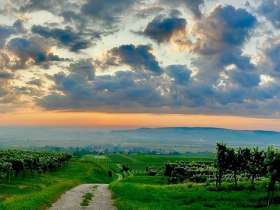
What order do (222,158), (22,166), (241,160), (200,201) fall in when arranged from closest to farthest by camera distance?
(200,201) < (241,160) < (222,158) < (22,166)

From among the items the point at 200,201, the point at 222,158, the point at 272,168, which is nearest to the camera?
the point at 272,168

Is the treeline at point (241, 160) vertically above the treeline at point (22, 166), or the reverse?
the treeline at point (241, 160)

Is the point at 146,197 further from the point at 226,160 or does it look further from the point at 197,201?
the point at 226,160

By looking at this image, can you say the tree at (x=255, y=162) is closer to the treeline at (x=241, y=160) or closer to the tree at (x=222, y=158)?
the treeline at (x=241, y=160)

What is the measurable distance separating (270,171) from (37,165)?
10491 centimetres

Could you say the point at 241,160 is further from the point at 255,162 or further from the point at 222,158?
the point at 255,162

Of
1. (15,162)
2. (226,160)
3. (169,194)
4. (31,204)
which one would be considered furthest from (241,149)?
(15,162)

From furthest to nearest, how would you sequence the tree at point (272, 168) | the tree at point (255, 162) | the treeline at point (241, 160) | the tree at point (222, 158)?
the tree at point (222, 158) → the treeline at point (241, 160) → the tree at point (255, 162) → the tree at point (272, 168)

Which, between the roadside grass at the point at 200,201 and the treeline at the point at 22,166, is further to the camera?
the treeline at the point at 22,166

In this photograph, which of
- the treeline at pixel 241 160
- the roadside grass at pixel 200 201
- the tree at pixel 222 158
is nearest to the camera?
the roadside grass at pixel 200 201

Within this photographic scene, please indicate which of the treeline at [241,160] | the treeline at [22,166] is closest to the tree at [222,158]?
the treeline at [241,160]

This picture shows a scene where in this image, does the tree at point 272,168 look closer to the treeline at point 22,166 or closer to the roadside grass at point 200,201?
the roadside grass at point 200,201

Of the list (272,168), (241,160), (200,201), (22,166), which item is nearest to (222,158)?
(241,160)

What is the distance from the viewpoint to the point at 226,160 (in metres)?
81.2
